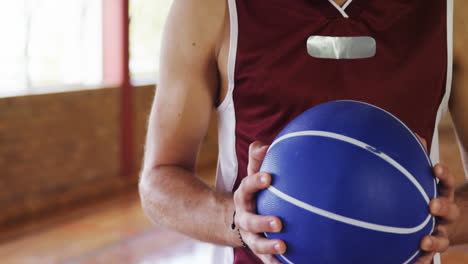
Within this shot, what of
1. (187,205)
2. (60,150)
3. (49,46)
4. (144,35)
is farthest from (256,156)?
(144,35)

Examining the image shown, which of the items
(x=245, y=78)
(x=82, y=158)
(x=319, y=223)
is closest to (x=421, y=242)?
(x=319, y=223)

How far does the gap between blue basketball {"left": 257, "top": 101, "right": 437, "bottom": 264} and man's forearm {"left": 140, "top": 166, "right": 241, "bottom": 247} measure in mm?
228

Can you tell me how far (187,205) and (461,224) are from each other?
565mm

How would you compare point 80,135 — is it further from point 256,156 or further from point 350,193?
point 350,193

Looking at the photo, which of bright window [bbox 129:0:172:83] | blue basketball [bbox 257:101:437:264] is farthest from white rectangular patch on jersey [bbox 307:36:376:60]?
bright window [bbox 129:0:172:83]

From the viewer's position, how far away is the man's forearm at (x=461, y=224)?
3.68ft

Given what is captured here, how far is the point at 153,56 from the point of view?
616 centimetres

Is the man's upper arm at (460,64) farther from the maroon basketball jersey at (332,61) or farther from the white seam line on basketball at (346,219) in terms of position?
the white seam line on basketball at (346,219)

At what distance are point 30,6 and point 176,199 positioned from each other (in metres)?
3.87

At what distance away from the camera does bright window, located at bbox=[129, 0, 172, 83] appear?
580 centimetres

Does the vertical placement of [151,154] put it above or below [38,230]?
above

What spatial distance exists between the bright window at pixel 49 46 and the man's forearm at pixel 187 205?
136 inches

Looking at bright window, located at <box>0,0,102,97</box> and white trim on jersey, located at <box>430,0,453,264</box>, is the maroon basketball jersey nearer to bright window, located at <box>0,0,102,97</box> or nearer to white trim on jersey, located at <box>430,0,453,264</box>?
white trim on jersey, located at <box>430,0,453,264</box>

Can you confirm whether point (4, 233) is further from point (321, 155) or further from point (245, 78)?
point (321, 155)
